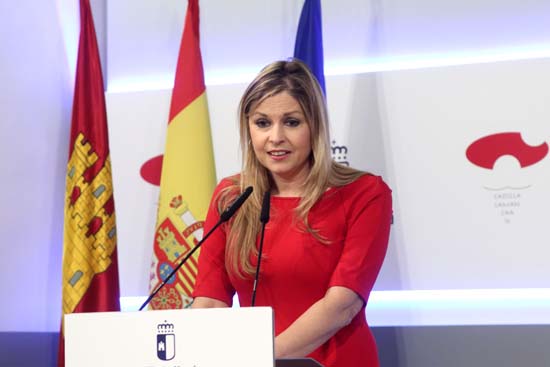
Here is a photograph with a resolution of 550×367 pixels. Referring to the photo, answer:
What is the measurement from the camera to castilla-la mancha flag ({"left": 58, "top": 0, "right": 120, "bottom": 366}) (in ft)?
11.5

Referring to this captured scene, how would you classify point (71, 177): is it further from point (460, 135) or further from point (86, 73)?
point (460, 135)

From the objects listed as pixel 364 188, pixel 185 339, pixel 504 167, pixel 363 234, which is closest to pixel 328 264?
pixel 363 234

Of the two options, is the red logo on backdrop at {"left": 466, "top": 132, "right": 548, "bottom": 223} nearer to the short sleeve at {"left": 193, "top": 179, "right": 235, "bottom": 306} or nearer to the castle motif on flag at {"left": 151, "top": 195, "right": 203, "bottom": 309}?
the castle motif on flag at {"left": 151, "top": 195, "right": 203, "bottom": 309}

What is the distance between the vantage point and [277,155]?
2.31m

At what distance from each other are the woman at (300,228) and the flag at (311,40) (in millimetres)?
1004

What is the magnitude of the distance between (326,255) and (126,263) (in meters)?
1.84

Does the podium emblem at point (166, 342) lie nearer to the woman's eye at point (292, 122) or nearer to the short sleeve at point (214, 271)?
the short sleeve at point (214, 271)

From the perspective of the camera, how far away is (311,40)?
3.42 m

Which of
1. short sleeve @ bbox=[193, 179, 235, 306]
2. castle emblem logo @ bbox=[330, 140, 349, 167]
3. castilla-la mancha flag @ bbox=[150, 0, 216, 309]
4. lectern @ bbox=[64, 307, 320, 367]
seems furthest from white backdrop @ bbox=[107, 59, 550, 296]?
lectern @ bbox=[64, 307, 320, 367]

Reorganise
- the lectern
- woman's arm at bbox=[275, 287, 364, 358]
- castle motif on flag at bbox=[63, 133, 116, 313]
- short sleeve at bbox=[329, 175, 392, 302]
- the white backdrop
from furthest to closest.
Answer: castle motif on flag at bbox=[63, 133, 116, 313]
the white backdrop
short sleeve at bbox=[329, 175, 392, 302]
woman's arm at bbox=[275, 287, 364, 358]
the lectern

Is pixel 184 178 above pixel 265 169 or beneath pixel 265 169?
above

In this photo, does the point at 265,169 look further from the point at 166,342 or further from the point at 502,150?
the point at 502,150

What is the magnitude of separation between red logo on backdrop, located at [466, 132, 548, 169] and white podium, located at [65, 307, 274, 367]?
7.41 ft

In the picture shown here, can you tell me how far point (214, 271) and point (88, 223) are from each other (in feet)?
4.53
